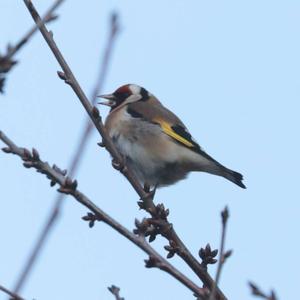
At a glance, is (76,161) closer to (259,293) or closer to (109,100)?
(259,293)

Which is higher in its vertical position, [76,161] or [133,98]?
[133,98]

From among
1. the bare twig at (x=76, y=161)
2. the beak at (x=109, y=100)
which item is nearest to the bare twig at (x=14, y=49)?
the bare twig at (x=76, y=161)

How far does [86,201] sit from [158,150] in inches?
112

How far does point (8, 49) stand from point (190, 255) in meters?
1.74

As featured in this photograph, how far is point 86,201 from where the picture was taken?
288cm

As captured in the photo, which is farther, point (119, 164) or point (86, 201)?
point (119, 164)

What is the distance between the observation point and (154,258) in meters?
2.78

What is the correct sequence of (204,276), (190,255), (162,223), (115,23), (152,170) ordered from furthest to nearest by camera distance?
(152,170), (162,223), (190,255), (204,276), (115,23)

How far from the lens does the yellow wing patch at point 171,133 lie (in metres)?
5.80

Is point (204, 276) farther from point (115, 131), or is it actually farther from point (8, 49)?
point (115, 131)

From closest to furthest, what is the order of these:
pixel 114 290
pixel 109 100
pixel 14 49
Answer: pixel 14 49 → pixel 114 290 → pixel 109 100

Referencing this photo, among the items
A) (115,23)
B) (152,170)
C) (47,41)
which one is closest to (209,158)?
(152,170)

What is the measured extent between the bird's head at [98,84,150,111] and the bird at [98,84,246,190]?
65 cm

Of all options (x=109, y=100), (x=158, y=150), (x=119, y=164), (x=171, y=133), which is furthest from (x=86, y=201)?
(x=109, y=100)
